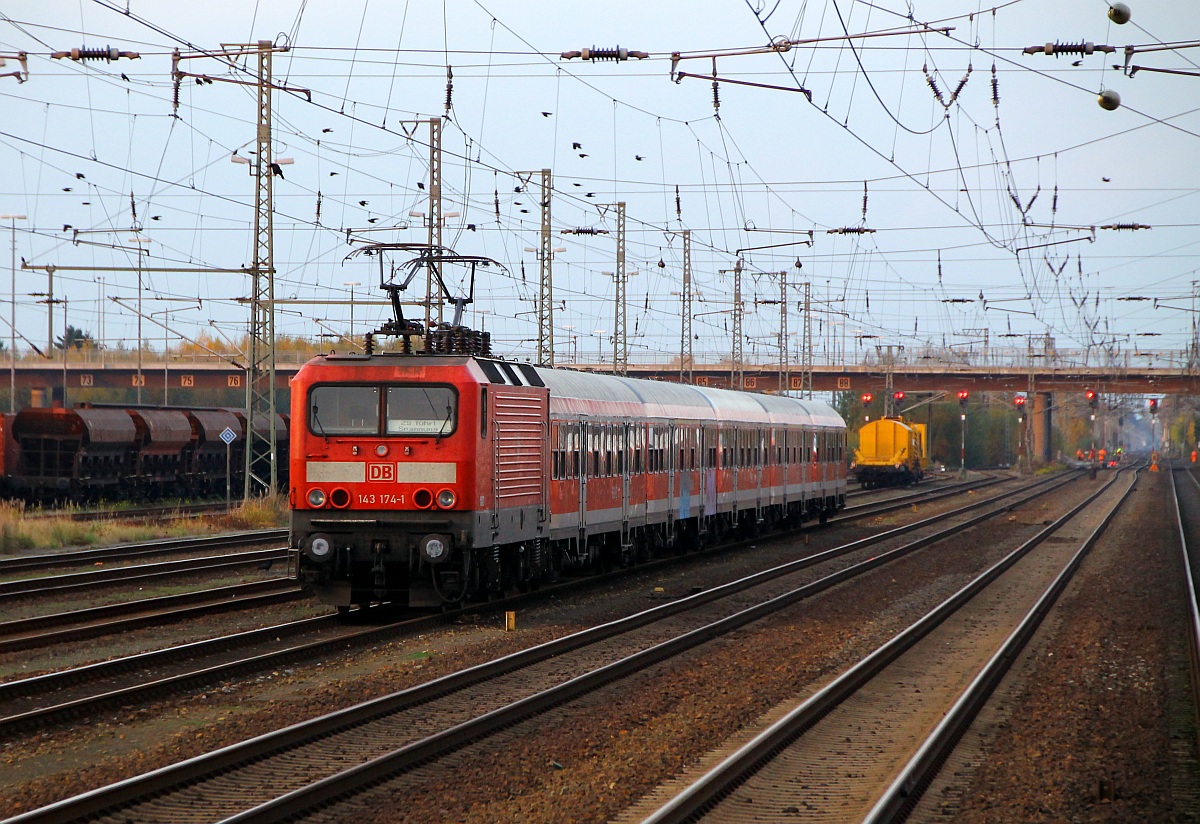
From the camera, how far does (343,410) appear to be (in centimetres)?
1627

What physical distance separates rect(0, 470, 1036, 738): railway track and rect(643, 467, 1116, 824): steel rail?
5232 mm

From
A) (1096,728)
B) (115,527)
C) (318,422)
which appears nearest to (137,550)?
(115,527)

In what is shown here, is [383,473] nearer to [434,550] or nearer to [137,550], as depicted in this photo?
[434,550]

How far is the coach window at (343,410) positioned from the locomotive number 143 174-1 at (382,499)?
2.53ft

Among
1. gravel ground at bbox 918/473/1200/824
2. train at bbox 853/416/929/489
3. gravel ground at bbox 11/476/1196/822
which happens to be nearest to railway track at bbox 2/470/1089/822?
gravel ground at bbox 11/476/1196/822

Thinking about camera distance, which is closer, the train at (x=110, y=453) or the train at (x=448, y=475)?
the train at (x=448, y=475)

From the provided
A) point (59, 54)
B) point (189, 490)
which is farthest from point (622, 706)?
point (189, 490)

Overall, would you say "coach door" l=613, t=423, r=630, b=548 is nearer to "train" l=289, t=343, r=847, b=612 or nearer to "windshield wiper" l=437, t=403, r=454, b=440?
"train" l=289, t=343, r=847, b=612

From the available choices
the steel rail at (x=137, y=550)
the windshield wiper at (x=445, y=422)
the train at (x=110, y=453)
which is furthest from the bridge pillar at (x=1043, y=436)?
the windshield wiper at (x=445, y=422)

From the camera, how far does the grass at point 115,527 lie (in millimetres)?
27266

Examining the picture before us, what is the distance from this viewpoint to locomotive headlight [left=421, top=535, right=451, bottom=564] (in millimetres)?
15633

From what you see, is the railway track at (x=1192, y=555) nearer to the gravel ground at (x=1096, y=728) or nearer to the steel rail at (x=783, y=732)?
the gravel ground at (x=1096, y=728)

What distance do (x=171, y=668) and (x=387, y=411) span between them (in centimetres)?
438

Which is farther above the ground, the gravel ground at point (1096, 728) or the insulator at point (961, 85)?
the insulator at point (961, 85)
